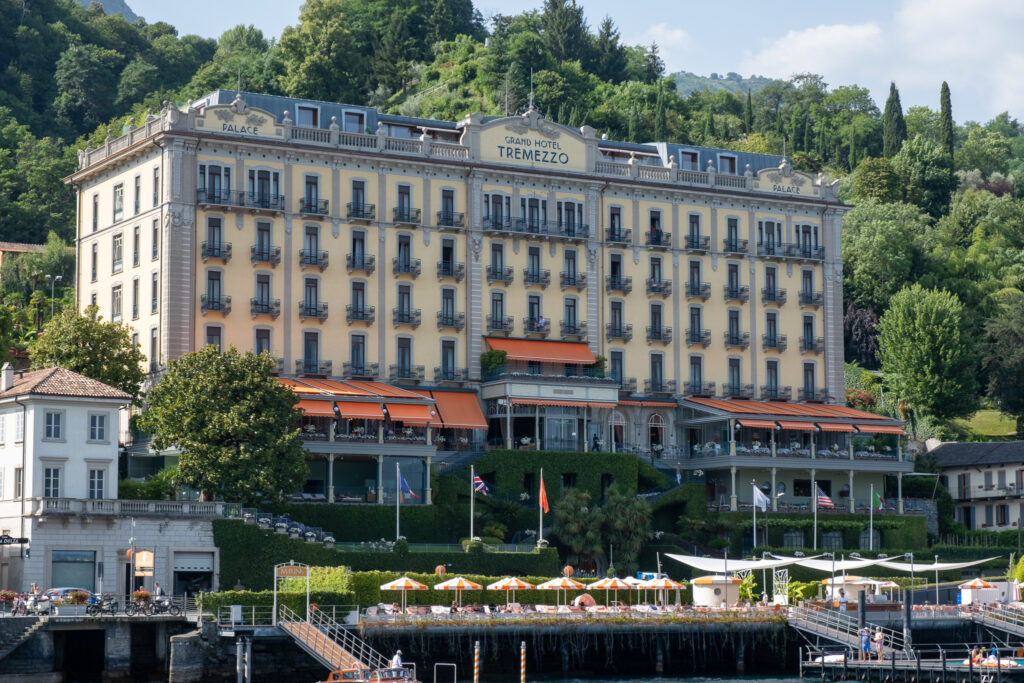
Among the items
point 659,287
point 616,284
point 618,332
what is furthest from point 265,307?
point 659,287

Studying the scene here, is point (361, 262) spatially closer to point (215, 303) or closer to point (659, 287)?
point (215, 303)

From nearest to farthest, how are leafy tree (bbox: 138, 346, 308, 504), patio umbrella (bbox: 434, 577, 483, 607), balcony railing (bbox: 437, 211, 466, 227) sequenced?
1. patio umbrella (bbox: 434, 577, 483, 607)
2. leafy tree (bbox: 138, 346, 308, 504)
3. balcony railing (bbox: 437, 211, 466, 227)

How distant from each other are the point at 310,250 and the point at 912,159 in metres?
87.8

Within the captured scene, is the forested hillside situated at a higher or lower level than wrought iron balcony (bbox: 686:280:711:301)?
higher

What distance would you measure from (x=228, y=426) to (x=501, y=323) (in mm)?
26047

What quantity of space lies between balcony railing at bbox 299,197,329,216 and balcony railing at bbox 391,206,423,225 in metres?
4.17

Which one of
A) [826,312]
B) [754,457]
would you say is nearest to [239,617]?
[754,457]

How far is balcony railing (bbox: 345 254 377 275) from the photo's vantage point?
99.9 metres

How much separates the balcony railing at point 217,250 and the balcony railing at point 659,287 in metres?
26.8

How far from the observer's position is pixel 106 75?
166 m

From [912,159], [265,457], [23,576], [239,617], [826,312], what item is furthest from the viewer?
[912,159]

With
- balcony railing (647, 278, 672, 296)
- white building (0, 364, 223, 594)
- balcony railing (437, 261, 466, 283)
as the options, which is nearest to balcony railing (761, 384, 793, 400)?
balcony railing (647, 278, 672, 296)

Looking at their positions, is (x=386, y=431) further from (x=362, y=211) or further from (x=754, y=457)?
(x=754, y=457)

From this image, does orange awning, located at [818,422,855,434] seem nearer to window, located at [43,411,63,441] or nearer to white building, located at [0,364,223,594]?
white building, located at [0,364,223,594]
